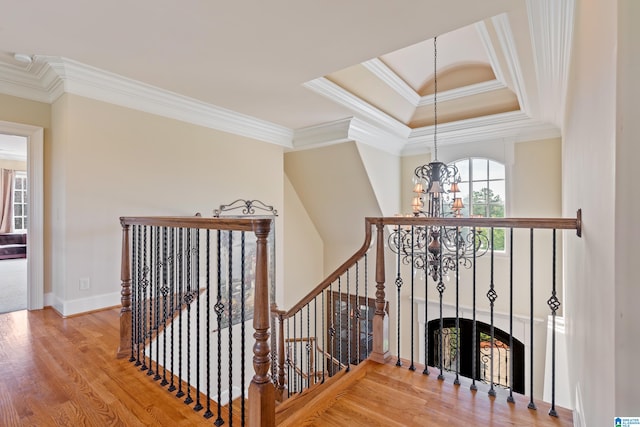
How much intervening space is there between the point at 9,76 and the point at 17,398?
10.4ft

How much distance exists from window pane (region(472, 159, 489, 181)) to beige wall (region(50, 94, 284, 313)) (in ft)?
13.7

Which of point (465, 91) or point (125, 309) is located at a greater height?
point (465, 91)

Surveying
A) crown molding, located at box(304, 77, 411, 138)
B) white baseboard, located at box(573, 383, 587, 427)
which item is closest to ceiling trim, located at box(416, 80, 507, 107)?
crown molding, located at box(304, 77, 411, 138)

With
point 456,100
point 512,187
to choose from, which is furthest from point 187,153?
point 512,187

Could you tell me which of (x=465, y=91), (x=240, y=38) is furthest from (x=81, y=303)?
(x=465, y=91)

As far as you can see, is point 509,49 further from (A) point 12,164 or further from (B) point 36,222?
(A) point 12,164

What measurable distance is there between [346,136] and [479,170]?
92.0 inches

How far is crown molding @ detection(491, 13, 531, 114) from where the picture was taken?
2.35m

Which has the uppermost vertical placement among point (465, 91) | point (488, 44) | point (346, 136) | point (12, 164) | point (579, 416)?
point (465, 91)

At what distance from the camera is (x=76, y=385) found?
6.70 feet

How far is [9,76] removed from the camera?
321 centimetres

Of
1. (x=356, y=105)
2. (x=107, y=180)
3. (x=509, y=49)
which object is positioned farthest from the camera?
(x=356, y=105)

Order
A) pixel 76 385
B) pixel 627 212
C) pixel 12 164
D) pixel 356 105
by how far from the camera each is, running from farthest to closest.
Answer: pixel 12 164 < pixel 356 105 < pixel 76 385 < pixel 627 212

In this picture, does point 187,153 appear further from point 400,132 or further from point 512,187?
point 512,187
